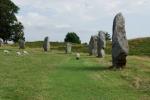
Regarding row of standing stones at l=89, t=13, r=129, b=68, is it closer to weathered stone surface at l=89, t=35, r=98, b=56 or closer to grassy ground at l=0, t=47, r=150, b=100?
grassy ground at l=0, t=47, r=150, b=100

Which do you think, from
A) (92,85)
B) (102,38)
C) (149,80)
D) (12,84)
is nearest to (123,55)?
(149,80)

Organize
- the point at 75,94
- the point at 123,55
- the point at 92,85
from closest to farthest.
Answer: the point at 75,94 → the point at 92,85 → the point at 123,55

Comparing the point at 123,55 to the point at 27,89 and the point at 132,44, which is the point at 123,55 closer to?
the point at 27,89

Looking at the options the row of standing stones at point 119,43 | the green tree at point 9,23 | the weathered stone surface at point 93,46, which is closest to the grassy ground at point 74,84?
the row of standing stones at point 119,43

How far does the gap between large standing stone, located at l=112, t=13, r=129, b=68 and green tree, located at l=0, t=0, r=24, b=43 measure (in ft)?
172

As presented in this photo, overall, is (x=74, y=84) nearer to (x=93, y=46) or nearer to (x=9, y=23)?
(x=93, y=46)

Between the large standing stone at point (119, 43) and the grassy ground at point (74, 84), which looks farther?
the large standing stone at point (119, 43)

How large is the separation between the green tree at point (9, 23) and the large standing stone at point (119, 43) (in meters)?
52.5

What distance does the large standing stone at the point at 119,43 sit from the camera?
3184 centimetres

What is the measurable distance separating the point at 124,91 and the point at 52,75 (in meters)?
6.40

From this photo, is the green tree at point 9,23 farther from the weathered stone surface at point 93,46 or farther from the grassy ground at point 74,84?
the grassy ground at point 74,84

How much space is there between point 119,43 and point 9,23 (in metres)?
55.7

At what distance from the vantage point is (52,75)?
2702 cm

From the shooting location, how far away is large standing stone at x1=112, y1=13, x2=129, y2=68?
31844 millimetres
